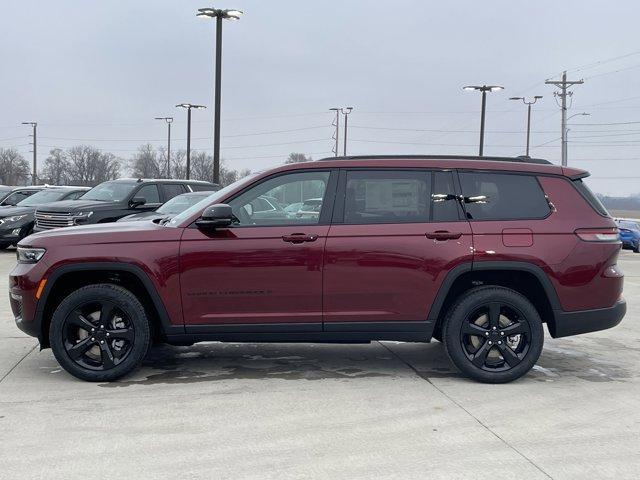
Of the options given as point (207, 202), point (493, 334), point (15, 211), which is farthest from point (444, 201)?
point (15, 211)

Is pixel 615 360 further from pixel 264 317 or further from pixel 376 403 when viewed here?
pixel 264 317

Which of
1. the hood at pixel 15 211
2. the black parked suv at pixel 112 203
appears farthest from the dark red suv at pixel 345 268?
the hood at pixel 15 211

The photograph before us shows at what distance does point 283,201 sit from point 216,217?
0.70 m

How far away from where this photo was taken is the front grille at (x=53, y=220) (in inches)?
605

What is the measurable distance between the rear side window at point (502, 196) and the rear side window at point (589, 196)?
33 cm

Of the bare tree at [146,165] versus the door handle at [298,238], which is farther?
the bare tree at [146,165]

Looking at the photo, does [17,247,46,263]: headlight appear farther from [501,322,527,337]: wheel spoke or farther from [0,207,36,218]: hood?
[0,207,36,218]: hood

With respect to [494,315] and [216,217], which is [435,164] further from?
[216,217]

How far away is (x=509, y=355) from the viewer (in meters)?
5.88

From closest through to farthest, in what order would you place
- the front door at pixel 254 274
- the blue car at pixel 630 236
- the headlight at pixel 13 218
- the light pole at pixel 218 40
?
the front door at pixel 254 274 → the headlight at pixel 13 218 → the light pole at pixel 218 40 → the blue car at pixel 630 236

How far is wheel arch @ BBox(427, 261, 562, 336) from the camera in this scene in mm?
5777

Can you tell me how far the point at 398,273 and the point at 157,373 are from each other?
7.23 ft

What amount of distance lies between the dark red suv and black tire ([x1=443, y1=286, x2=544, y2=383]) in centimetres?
1

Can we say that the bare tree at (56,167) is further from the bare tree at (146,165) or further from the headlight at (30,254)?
the headlight at (30,254)
